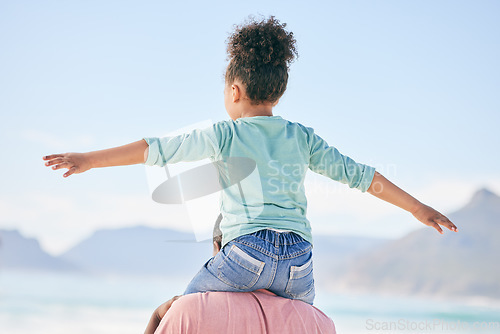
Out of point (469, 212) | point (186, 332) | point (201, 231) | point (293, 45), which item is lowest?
point (469, 212)

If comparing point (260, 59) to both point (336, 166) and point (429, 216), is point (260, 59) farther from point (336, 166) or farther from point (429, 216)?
point (429, 216)

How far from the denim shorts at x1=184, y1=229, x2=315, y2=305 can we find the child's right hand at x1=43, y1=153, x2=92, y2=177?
0.44 m

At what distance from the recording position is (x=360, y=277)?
11250mm

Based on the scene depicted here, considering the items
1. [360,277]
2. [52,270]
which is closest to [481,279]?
[360,277]

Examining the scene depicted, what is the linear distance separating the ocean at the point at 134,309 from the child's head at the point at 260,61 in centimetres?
564

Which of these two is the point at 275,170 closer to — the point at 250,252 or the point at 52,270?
the point at 250,252

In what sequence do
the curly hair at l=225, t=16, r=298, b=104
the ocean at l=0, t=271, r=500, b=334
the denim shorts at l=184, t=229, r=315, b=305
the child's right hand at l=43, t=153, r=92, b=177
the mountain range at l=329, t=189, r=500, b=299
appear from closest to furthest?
the child's right hand at l=43, t=153, r=92, b=177 < the denim shorts at l=184, t=229, r=315, b=305 < the curly hair at l=225, t=16, r=298, b=104 < the ocean at l=0, t=271, r=500, b=334 < the mountain range at l=329, t=189, r=500, b=299

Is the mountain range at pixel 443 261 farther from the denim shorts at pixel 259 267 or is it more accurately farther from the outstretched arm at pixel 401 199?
the denim shorts at pixel 259 267

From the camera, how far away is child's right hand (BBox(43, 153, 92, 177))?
1306mm

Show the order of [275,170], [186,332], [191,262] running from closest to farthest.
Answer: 1. [186,332]
2. [275,170]
3. [191,262]

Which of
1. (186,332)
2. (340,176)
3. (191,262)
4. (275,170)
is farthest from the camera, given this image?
(191,262)

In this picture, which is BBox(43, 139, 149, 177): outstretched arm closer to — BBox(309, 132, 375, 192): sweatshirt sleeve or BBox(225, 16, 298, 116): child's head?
BBox(225, 16, 298, 116): child's head

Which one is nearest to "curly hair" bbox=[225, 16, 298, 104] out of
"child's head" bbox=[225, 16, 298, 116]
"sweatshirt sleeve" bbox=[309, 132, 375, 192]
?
"child's head" bbox=[225, 16, 298, 116]

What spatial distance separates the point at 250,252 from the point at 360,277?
10.3m
